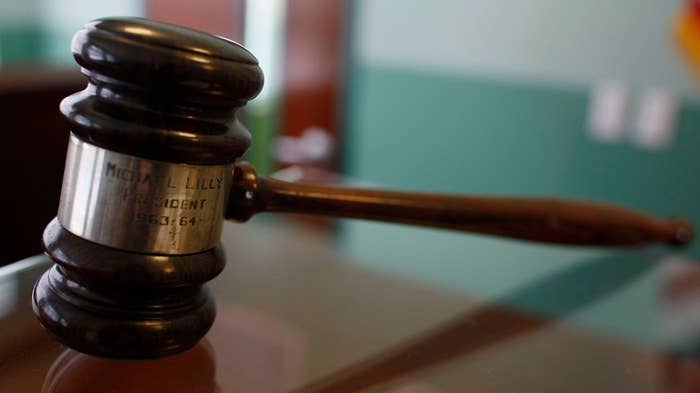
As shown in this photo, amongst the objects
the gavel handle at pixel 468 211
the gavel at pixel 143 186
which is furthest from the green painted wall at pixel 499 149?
the gavel at pixel 143 186

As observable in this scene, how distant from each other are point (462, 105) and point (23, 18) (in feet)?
7.06

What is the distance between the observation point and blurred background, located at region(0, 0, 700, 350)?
1801 mm

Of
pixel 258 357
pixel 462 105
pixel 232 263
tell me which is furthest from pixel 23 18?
pixel 258 357

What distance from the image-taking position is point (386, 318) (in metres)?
0.60

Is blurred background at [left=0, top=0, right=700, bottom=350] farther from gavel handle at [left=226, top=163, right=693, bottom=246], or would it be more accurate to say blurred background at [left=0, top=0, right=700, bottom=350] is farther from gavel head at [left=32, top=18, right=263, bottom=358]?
gavel head at [left=32, top=18, right=263, bottom=358]

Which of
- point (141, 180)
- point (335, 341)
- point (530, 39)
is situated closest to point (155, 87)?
point (141, 180)

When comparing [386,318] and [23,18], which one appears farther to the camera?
[23,18]

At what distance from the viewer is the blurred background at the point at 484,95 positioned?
5.91 feet

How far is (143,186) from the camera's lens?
0.39 m

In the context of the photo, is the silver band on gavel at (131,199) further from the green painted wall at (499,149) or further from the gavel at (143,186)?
the green painted wall at (499,149)

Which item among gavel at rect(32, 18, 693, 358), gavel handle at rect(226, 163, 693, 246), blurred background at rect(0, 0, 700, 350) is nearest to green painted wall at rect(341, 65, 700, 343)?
blurred background at rect(0, 0, 700, 350)

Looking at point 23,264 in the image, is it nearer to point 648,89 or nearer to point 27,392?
point 27,392

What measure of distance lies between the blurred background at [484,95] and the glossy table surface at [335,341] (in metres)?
0.48

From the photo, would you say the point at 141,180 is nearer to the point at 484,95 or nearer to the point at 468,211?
the point at 468,211
